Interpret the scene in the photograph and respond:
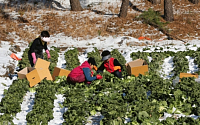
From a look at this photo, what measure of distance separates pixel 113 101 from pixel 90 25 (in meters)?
12.0

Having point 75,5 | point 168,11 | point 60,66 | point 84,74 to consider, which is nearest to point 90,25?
point 75,5

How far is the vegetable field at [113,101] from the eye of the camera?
5.40 metres

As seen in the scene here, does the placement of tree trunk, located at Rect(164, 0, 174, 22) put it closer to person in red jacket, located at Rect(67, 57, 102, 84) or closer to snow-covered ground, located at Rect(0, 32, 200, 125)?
snow-covered ground, located at Rect(0, 32, 200, 125)

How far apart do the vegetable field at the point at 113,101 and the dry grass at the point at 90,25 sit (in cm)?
810

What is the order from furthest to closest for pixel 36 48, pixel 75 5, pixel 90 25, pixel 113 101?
pixel 75 5 < pixel 90 25 < pixel 36 48 < pixel 113 101

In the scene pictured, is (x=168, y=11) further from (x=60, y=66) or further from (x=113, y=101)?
(x=113, y=101)

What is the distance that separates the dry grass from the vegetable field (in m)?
8.10

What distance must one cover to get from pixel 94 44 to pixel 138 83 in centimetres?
767

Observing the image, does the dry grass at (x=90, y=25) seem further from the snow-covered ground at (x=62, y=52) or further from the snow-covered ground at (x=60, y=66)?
the snow-covered ground at (x=60, y=66)

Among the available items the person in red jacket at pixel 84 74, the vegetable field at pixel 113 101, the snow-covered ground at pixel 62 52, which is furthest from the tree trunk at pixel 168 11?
the person in red jacket at pixel 84 74

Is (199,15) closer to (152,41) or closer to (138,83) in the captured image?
(152,41)

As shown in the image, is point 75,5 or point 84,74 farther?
point 75,5

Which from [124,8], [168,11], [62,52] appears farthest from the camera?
[124,8]

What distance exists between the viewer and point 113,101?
586 cm
